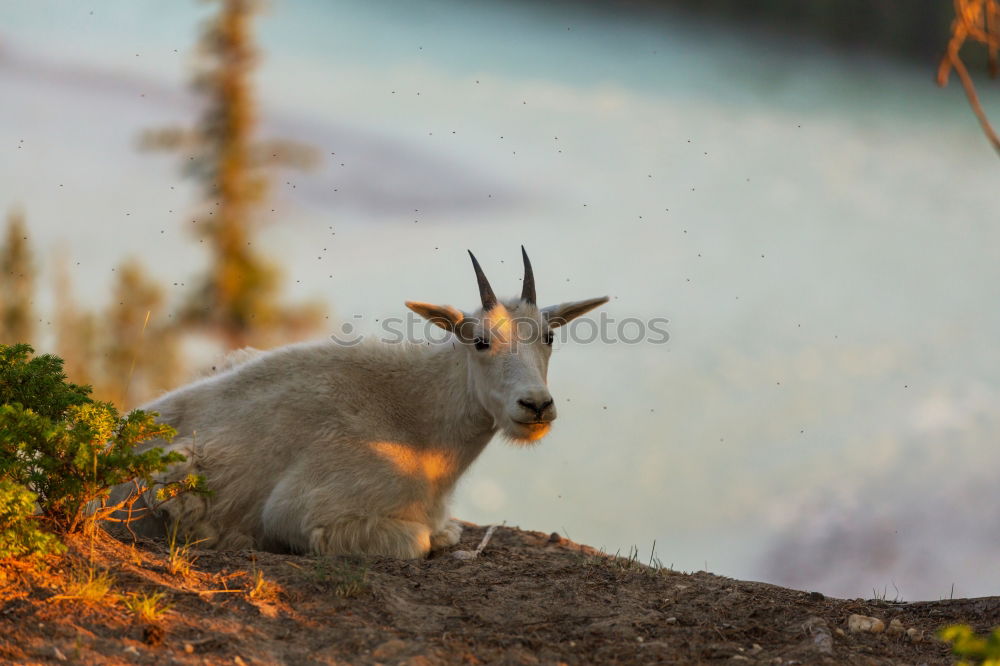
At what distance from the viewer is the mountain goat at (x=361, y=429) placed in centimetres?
901

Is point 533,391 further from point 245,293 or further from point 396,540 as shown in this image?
point 245,293

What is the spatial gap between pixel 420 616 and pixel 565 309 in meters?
3.76

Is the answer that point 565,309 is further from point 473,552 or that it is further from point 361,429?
point 473,552

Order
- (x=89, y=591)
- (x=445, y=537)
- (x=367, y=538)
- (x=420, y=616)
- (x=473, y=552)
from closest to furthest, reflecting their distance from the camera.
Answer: (x=89, y=591), (x=420, y=616), (x=367, y=538), (x=473, y=552), (x=445, y=537)

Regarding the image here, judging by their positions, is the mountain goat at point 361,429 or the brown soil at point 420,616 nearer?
the brown soil at point 420,616

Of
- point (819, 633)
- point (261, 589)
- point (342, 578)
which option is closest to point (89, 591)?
point (261, 589)

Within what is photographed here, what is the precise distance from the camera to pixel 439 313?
9.45 metres

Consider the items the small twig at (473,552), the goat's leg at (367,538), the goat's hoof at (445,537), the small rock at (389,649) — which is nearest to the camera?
the small rock at (389,649)

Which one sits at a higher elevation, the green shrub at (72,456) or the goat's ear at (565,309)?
the goat's ear at (565,309)

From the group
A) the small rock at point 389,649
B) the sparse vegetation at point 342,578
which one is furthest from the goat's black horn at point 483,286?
the small rock at point 389,649

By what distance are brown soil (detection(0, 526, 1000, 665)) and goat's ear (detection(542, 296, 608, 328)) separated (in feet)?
8.11

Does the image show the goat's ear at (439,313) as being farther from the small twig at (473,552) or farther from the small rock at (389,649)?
the small rock at (389,649)

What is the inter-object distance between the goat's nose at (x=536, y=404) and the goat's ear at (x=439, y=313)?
1.13 m

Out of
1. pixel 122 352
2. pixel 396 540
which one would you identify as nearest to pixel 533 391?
pixel 396 540
